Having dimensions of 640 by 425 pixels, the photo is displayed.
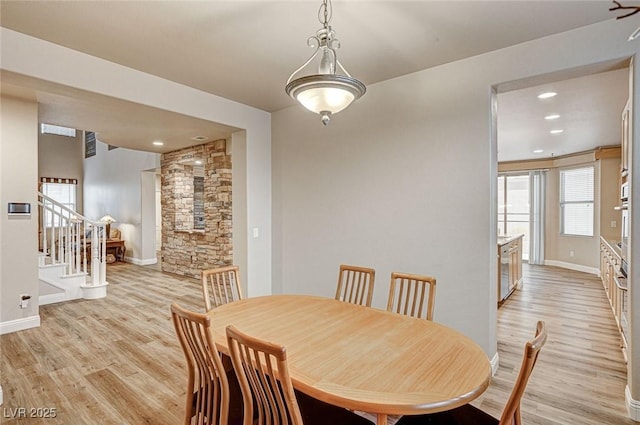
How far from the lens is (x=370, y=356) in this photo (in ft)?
4.95

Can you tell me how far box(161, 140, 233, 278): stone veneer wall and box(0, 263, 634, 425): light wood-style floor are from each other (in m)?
1.25

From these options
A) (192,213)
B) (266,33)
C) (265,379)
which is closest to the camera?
(265,379)

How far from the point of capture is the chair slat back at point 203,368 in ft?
4.76

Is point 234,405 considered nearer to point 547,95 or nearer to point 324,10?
point 324,10

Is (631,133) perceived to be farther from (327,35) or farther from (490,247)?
(327,35)

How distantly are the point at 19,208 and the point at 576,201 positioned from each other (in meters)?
9.79

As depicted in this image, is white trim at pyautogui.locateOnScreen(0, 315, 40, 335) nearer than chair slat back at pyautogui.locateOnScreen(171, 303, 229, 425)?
No

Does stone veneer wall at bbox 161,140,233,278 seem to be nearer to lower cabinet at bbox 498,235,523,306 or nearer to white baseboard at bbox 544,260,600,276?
lower cabinet at bbox 498,235,523,306

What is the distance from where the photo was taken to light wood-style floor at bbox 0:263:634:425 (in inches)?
90.3

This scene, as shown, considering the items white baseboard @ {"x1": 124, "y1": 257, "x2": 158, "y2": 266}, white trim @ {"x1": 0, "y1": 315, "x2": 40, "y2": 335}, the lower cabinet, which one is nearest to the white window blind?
white baseboard @ {"x1": 124, "y1": 257, "x2": 158, "y2": 266}

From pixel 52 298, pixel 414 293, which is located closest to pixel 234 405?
pixel 414 293

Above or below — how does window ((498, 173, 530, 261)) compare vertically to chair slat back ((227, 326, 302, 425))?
above

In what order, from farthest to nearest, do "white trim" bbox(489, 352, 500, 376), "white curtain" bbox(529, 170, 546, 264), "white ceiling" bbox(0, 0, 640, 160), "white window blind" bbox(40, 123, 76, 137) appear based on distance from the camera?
"white window blind" bbox(40, 123, 76, 137), "white curtain" bbox(529, 170, 546, 264), "white trim" bbox(489, 352, 500, 376), "white ceiling" bbox(0, 0, 640, 160)

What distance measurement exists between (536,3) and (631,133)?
1.11 m
